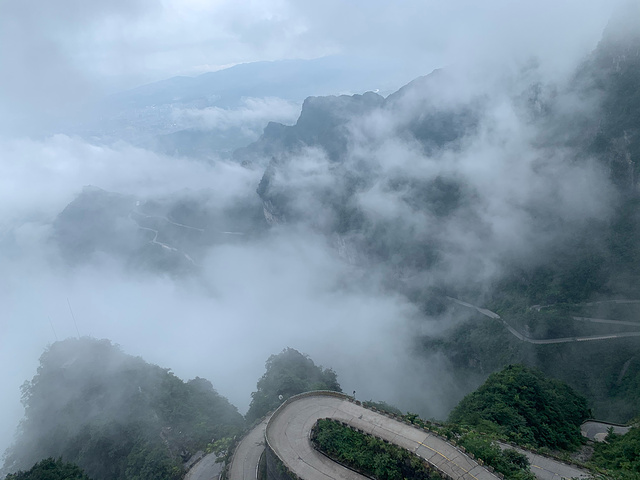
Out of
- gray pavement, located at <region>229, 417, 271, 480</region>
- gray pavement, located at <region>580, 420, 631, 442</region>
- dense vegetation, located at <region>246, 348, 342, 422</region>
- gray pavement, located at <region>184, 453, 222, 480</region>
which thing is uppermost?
gray pavement, located at <region>229, 417, 271, 480</region>

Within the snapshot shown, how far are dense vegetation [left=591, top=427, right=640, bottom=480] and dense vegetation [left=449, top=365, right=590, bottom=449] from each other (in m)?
3.09

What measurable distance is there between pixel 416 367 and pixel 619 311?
30.7m

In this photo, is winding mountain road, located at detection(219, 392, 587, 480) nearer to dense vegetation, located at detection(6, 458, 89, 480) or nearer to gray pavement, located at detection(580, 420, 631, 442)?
dense vegetation, located at detection(6, 458, 89, 480)

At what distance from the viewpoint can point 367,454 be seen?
1050 inches

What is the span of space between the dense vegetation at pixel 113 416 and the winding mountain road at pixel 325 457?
8631 mm

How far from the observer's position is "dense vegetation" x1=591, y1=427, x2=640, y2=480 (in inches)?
1102

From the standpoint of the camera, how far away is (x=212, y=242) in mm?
136625

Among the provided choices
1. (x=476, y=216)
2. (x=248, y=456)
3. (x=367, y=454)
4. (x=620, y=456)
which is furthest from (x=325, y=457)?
(x=476, y=216)

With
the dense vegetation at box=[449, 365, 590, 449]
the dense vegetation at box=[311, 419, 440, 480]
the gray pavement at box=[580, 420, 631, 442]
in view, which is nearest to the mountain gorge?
the gray pavement at box=[580, 420, 631, 442]

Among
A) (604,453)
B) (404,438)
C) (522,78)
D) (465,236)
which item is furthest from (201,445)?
(522,78)

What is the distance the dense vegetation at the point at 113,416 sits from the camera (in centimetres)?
4166

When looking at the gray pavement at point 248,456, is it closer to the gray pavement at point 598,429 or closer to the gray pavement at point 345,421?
the gray pavement at point 345,421

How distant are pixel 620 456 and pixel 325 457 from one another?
21893 mm

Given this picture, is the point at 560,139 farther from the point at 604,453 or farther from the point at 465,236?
the point at 604,453
